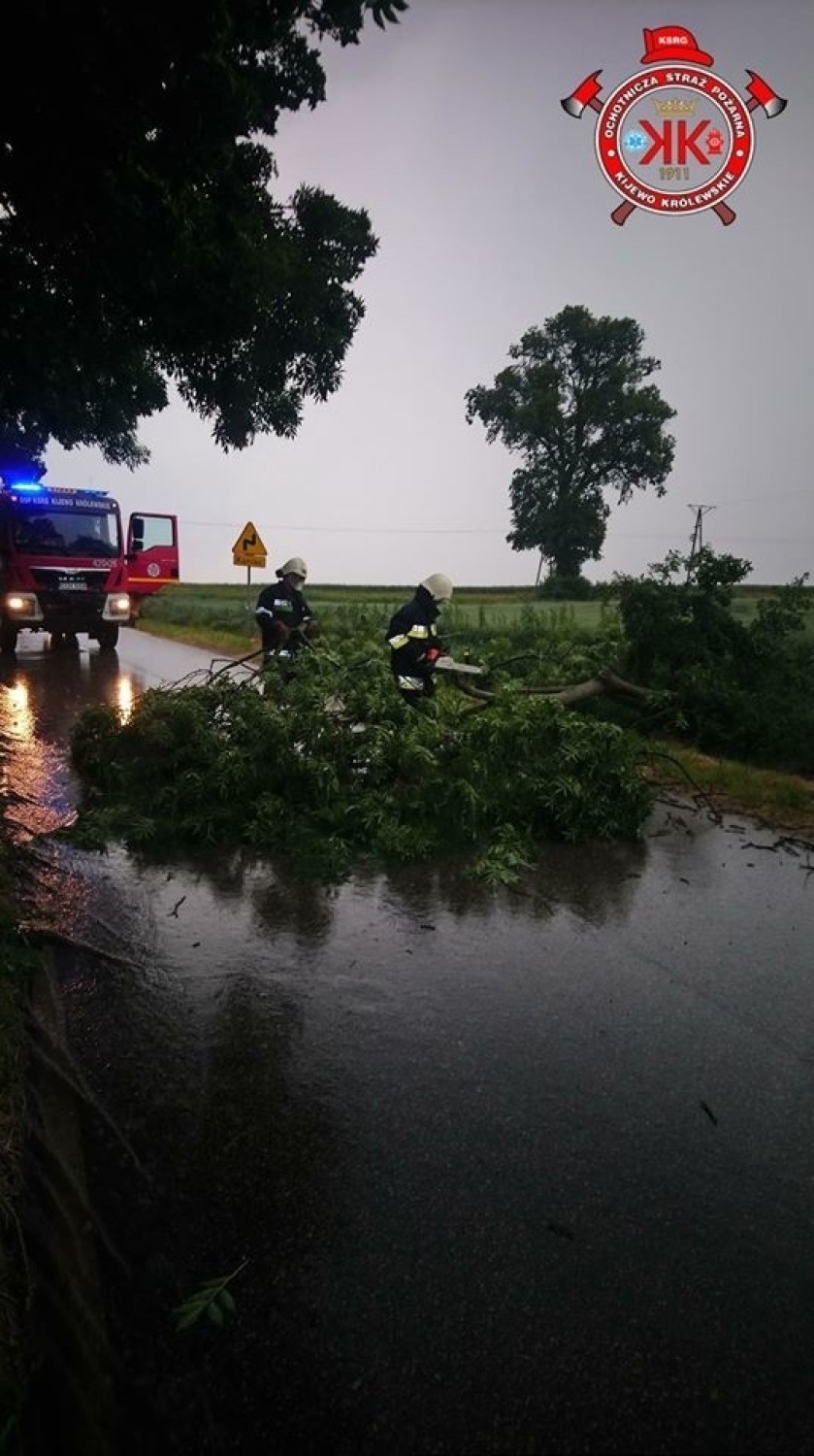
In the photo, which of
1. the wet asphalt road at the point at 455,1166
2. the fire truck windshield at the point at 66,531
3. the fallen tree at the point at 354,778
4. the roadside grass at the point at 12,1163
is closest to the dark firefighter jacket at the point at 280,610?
the fallen tree at the point at 354,778

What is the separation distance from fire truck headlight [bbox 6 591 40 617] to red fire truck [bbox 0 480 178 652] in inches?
0.7

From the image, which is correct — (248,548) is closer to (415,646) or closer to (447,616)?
(447,616)

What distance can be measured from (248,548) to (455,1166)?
19.1 metres

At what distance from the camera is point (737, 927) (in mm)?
4461

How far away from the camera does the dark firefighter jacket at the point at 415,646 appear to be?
25.3 feet

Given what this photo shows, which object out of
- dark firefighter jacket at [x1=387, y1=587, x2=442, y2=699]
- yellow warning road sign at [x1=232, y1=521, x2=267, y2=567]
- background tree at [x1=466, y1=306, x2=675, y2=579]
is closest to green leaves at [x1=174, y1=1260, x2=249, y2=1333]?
dark firefighter jacket at [x1=387, y1=587, x2=442, y2=699]

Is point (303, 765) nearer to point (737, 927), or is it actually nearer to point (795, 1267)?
point (737, 927)

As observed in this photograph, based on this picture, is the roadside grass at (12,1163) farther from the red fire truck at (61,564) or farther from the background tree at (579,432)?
the background tree at (579,432)

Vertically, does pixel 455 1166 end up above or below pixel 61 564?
below

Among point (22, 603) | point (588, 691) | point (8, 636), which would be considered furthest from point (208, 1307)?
point (8, 636)

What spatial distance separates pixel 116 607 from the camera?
17000mm

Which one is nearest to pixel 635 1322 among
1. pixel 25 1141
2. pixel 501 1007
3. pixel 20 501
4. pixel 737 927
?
pixel 501 1007

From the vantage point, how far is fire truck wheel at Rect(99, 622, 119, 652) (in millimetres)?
17211

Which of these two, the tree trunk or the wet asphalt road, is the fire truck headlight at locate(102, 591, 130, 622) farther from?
the wet asphalt road
